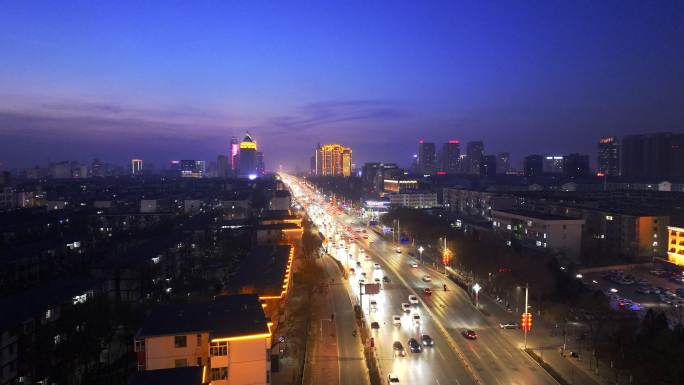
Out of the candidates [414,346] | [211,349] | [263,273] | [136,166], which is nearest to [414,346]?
[414,346]

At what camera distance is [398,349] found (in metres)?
9.77

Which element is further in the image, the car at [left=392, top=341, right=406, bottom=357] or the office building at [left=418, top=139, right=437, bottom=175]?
the office building at [left=418, top=139, right=437, bottom=175]

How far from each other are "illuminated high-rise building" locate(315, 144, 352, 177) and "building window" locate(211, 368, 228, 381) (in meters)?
93.4

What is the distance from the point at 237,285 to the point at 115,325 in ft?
8.73

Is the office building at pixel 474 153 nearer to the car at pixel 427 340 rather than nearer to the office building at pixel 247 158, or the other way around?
the office building at pixel 247 158

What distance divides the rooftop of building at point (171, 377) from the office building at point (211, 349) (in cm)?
57

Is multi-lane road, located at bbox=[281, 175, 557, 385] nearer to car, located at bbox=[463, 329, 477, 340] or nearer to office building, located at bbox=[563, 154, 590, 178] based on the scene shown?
car, located at bbox=[463, 329, 477, 340]

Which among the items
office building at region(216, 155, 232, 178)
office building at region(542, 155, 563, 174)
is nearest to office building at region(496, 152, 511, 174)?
office building at region(542, 155, 563, 174)

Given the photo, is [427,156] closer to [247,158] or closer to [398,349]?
[247,158]

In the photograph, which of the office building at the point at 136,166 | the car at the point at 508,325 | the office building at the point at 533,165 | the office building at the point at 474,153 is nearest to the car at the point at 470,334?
the car at the point at 508,325

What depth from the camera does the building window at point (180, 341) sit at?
22.7ft

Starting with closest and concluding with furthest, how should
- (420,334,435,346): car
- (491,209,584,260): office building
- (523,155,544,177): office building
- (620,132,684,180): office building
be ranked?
(420,334,435,346): car < (491,209,584,260): office building < (620,132,684,180): office building < (523,155,544,177): office building

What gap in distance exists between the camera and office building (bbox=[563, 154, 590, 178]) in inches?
2462

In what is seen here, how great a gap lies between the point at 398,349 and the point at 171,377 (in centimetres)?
496
